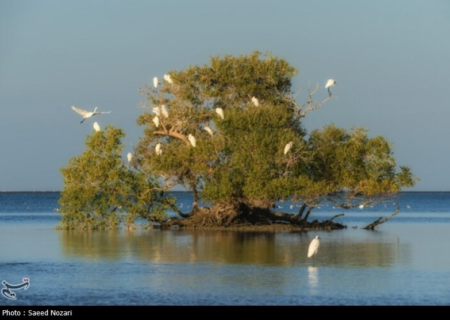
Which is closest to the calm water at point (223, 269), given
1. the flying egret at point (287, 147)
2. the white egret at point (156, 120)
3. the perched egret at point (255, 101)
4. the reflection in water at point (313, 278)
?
the reflection in water at point (313, 278)

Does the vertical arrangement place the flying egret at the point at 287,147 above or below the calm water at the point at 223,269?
above

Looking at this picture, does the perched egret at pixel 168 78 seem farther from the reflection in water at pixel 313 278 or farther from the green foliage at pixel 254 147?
the reflection in water at pixel 313 278

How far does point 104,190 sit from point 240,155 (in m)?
4.64

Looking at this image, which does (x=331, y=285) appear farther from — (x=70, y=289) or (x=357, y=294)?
(x=70, y=289)

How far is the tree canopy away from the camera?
29.6 m

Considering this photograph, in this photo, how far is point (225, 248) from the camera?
24219 millimetres

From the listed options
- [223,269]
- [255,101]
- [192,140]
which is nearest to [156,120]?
[192,140]

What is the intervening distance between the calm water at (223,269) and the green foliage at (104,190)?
1.43 meters

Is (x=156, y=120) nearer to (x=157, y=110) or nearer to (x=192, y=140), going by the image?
(x=157, y=110)

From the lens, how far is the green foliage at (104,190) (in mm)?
30203

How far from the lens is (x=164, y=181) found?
3155cm

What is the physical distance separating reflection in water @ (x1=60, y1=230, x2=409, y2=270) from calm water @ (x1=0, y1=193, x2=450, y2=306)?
0.08 feet

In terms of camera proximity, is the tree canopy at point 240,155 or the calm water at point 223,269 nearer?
the calm water at point 223,269
